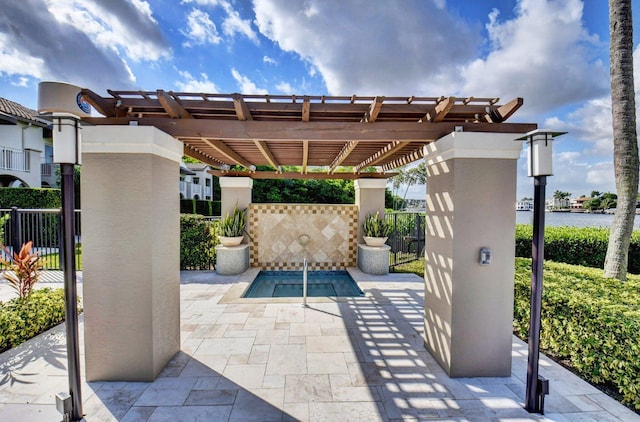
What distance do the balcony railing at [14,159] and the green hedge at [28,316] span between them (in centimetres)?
1592

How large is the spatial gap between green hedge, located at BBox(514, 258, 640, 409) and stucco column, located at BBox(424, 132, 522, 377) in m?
0.84

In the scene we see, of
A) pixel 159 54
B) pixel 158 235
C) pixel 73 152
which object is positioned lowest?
pixel 158 235

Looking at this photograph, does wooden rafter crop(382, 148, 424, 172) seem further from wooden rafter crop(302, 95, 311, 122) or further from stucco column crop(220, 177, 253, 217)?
stucco column crop(220, 177, 253, 217)

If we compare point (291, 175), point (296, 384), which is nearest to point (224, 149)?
point (291, 175)

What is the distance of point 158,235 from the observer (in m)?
3.37

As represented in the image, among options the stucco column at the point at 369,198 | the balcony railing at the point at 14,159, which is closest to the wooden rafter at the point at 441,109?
the stucco column at the point at 369,198

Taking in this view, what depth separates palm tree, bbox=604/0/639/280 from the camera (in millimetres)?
4652

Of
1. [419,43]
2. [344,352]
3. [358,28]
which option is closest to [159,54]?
[358,28]

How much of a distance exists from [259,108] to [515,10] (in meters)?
7.27

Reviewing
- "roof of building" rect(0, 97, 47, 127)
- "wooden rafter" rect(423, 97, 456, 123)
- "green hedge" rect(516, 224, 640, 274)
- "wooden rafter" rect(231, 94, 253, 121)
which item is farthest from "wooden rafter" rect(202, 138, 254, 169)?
"roof of building" rect(0, 97, 47, 127)

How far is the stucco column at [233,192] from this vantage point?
875cm

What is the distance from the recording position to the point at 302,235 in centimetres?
902

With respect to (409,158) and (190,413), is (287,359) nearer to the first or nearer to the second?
(190,413)

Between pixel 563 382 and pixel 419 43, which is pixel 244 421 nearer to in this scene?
pixel 563 382
